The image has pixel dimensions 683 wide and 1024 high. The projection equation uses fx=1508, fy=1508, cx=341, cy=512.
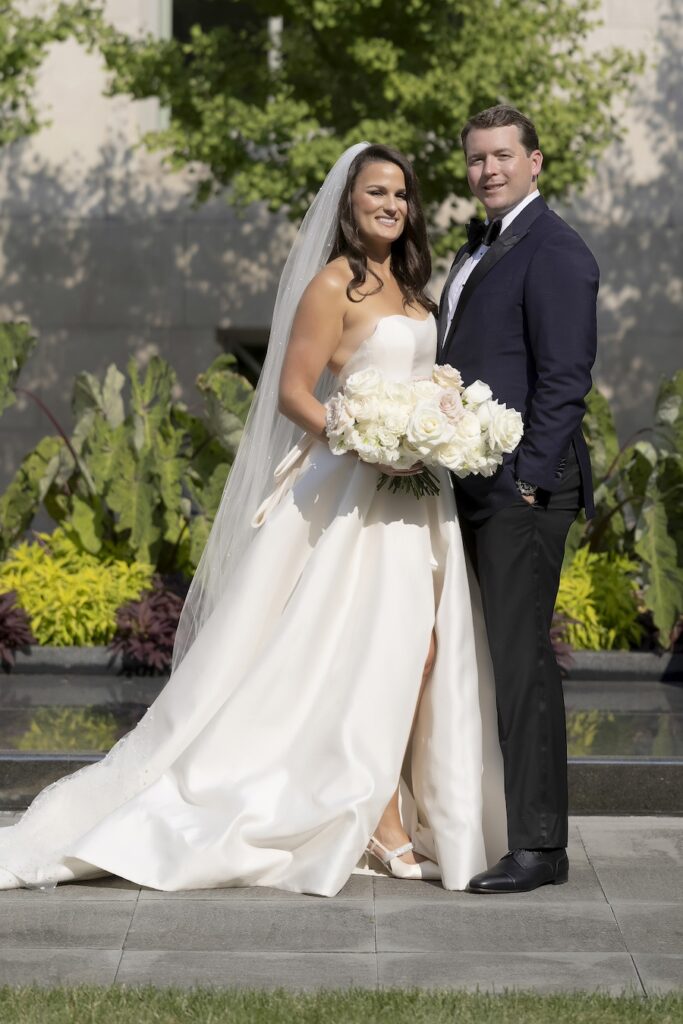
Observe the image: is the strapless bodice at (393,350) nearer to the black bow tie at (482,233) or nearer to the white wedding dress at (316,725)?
the white wedding dress at (316,725)

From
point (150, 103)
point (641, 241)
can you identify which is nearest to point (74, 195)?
point (150, 103)

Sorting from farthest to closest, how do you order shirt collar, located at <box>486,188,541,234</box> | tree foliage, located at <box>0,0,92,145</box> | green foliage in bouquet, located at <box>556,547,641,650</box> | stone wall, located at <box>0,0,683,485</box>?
stone wall, located at <box>0,0,683,485</box>, tree foliage, located at <box>0,0,92,145</box>, green foliage in bouquet, located at <box>556,547,641,650</box>, shirt collar, located at <box>486,188,541,234</box>

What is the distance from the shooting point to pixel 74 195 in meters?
13.5

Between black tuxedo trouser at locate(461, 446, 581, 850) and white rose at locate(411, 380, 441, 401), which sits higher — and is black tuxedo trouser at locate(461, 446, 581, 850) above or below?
below

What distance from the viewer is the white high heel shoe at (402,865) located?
4.95m

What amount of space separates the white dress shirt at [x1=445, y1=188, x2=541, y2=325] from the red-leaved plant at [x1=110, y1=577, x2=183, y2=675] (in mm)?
3309

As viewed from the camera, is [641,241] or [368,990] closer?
[368,990]

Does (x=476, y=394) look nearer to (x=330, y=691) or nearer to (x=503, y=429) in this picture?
(x=503, y=429)

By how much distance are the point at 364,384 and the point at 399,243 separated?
0.74 m

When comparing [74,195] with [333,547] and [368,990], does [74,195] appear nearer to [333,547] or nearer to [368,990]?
[333,547]

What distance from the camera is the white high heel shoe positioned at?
495 centimetres

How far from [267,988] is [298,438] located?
2.24 m

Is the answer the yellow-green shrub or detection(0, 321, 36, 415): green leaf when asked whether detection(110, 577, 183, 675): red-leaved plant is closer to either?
the yellow-green shrub

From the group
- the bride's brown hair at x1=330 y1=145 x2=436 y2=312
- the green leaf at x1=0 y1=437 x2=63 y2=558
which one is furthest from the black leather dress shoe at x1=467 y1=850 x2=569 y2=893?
the green leaf at x1=0 y1=437 x2=63 y2=558
